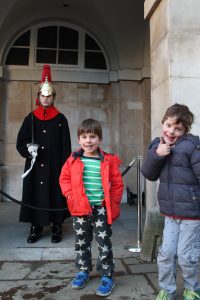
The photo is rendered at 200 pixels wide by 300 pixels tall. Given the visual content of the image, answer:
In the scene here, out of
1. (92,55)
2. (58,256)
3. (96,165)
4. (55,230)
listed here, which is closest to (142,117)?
(92,55)

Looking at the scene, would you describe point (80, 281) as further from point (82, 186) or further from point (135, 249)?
point (135, 249)

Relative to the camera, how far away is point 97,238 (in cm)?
302

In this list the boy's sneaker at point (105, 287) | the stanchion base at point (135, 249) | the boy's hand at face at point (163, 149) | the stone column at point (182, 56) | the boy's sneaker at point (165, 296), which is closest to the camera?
the boy's hand at face at point (163, 149)

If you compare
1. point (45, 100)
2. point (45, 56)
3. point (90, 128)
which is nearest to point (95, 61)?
point (45, 56)

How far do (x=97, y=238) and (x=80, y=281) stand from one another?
36 cm

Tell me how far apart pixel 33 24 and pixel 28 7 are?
0.42 m

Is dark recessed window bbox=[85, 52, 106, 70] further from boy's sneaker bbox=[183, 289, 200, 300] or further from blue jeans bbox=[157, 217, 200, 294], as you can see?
boy's sneaker bbox=[183, 289, 200, 300]

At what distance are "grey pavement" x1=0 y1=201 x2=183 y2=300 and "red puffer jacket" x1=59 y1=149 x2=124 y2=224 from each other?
0.59 meters

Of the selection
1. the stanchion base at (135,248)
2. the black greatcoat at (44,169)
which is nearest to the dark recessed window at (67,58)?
the black greatcoat at (44,169)

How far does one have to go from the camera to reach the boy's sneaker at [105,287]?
2848mm

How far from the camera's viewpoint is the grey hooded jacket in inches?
99.9

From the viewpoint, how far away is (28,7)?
7.80 meters

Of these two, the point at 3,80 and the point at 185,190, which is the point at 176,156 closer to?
the point at 185,190

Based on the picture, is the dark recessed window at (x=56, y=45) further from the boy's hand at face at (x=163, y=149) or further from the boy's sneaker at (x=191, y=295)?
the boy's sneaker at (x=191, y=295)
